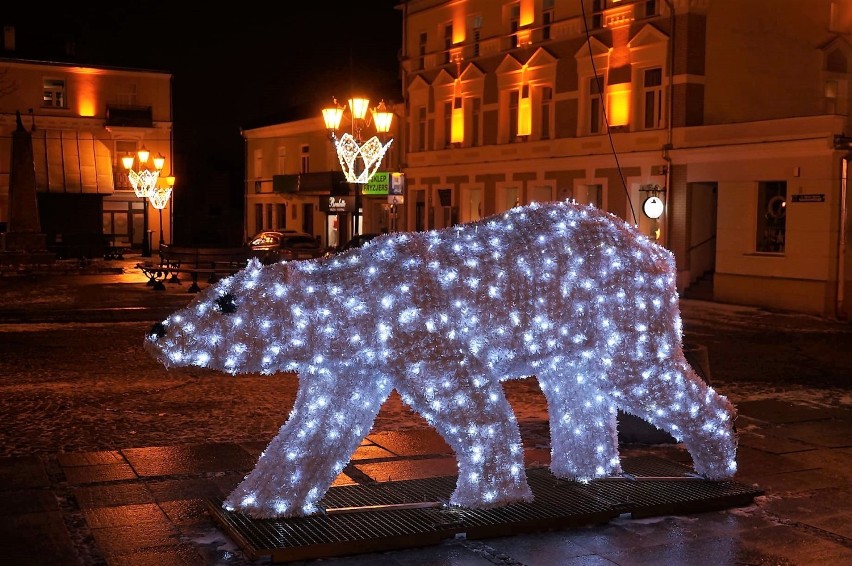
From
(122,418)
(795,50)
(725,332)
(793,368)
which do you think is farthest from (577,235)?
(795,50)

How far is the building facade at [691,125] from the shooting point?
2273cm

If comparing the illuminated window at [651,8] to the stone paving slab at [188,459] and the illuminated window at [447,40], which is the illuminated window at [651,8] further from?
the stone paving slab at [188,459]

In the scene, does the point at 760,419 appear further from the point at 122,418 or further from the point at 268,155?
the point at 268,155

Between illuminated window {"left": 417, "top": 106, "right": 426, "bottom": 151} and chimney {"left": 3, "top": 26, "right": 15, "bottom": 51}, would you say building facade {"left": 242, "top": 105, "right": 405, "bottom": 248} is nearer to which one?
illuminated window {"left": 417, "top": 106, "right": 426, "bottom": 151}

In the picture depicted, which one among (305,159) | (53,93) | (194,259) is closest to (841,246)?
(194,259)

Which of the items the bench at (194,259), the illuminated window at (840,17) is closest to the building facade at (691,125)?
the illuminated window at (840,17)

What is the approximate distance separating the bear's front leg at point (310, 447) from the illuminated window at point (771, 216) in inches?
764

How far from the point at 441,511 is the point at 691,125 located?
70.2ft

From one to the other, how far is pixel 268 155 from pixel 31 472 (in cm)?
4424

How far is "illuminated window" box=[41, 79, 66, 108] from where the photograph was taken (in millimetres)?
52438

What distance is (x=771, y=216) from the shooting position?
2388 centimetres

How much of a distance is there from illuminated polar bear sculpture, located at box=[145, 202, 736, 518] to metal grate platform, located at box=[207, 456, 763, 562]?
16cm

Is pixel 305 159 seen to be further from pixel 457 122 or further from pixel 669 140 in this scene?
pixel 669 140

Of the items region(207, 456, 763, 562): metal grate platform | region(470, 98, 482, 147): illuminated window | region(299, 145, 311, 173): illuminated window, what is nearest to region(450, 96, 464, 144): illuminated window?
region(470, 98, 482, 147): illuminated window
